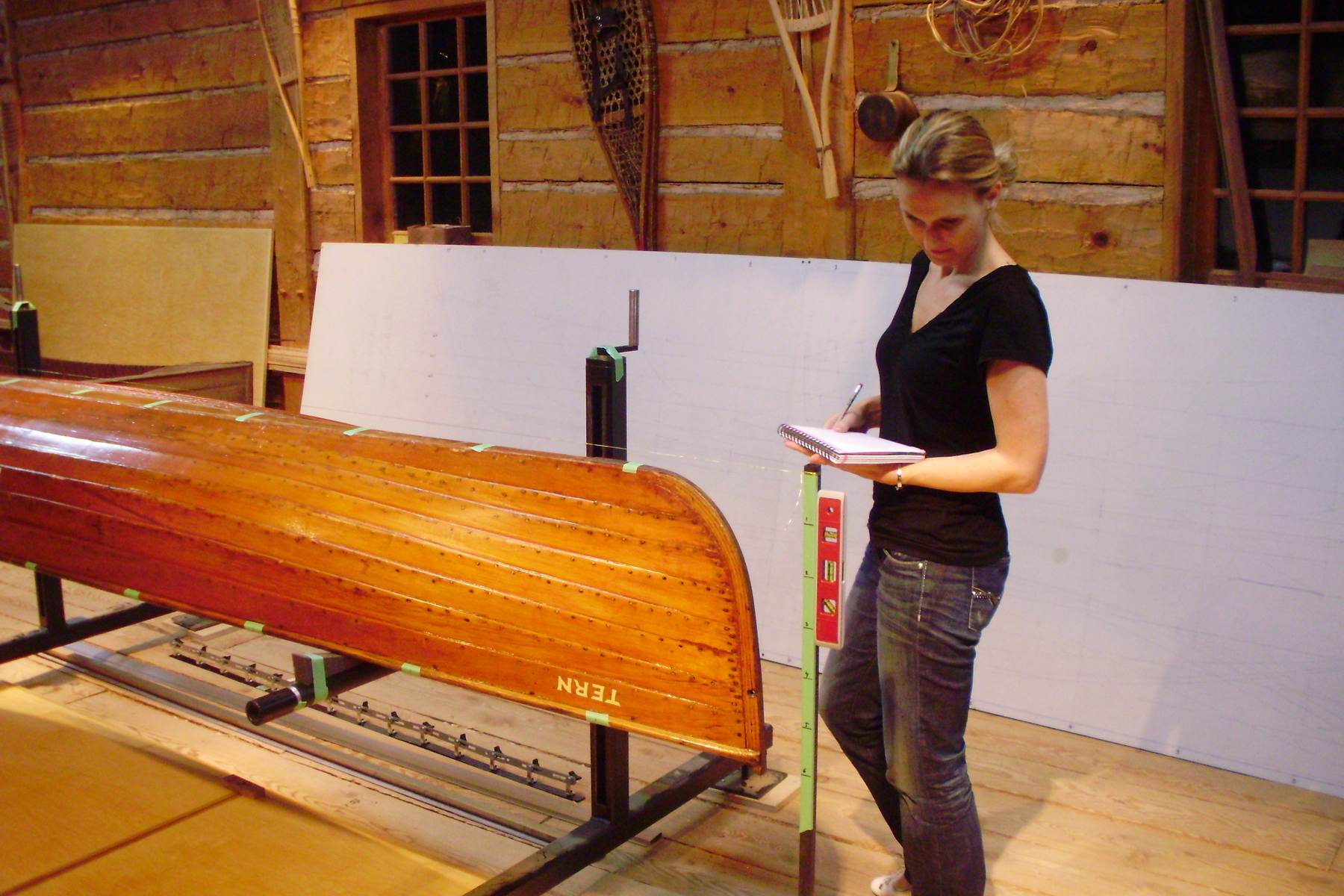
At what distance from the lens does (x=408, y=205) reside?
500 cm

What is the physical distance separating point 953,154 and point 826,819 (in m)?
1.48

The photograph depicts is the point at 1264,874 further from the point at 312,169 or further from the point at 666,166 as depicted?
the point at 312,169

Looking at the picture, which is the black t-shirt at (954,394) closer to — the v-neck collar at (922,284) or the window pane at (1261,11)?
the v-neck collar at (922,284)

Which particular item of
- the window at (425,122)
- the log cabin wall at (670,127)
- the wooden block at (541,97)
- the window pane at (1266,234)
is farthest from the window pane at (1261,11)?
the window at (425,122)

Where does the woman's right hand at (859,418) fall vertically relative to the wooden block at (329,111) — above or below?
below

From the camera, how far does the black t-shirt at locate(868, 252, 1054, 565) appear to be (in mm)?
1544

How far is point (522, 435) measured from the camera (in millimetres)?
3797

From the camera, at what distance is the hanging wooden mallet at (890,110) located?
10.5ft

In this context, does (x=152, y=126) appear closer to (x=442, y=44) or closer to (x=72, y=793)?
(x=442, y=44)

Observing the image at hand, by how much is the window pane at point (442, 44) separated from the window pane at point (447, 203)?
0.48 meters

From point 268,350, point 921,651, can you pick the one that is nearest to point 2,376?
point 268,350

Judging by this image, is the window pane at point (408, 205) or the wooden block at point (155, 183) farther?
the wooden block at point (155, 183)

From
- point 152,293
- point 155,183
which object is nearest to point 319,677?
point 152,293

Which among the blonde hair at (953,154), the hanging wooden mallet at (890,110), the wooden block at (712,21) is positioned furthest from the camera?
the wooden block at (712,21)
